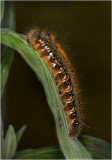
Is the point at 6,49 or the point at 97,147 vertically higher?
the point at 6,49

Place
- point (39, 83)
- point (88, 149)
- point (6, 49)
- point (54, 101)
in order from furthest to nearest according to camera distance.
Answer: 1. point (39, 83)
2. point (6, 49)
3. point (88, 149)
4. point (54, 101)

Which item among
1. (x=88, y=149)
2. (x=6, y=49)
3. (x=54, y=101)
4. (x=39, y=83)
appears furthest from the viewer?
(x=39, y=83)

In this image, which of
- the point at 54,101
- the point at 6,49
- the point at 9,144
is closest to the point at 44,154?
the point at 9,144

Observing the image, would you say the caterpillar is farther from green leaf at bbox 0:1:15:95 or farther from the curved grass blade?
green leaf at bbox 0:1:15:95

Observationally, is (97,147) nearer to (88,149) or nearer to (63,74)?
(88,149)

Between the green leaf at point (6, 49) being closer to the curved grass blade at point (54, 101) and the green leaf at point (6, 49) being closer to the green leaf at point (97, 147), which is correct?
the curved grass blade at point (54, 101)

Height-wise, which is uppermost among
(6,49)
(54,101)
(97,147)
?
(6,49)

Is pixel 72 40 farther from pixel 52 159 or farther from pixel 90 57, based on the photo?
pixel 52 159
